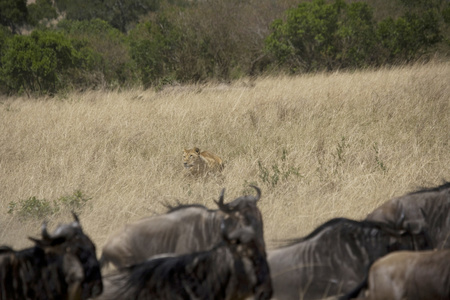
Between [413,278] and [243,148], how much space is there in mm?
4936

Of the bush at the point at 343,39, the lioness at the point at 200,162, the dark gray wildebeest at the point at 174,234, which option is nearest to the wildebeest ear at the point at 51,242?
the dark gray wildebeest at the point at 174,234

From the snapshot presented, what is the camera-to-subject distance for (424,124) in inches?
323

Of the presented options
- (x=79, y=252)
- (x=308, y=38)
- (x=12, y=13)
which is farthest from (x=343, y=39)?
(x=12, y=13)

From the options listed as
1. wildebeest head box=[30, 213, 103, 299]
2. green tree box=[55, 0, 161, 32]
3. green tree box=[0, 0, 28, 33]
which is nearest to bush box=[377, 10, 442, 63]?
wildebeest head box=[30, 213, 103, 299]

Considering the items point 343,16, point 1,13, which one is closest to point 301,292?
point 343,16

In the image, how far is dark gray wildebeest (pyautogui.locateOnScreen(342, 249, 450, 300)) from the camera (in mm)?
3184

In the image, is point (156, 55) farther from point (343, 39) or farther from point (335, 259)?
point (335, 259)

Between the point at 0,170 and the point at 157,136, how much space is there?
7.72ft

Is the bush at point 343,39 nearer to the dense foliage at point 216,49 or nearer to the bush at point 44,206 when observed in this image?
the dense foliage at point 216,49

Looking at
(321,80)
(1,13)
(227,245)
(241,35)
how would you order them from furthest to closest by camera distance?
(1,13), (241,35), (321,80), (227,245)

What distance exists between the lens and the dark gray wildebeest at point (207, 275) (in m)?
3.13

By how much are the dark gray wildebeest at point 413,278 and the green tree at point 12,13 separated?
26.9 metres

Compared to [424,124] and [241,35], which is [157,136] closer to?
[424,124]

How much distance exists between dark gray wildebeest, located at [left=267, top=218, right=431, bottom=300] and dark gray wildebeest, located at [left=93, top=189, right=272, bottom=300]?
2.12 feet
